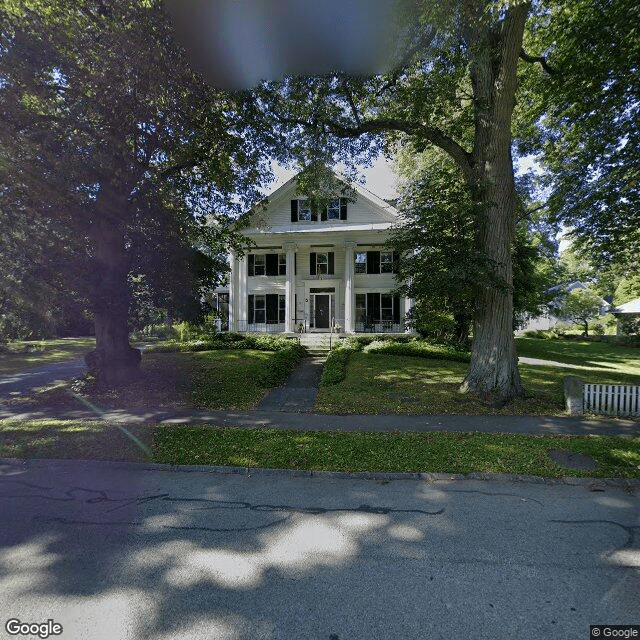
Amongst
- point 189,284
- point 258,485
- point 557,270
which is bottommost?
point 258,485

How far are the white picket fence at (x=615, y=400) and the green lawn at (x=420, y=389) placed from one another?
0.74 meters

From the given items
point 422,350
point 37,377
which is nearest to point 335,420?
point 422,350

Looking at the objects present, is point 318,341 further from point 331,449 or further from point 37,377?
point 331,449

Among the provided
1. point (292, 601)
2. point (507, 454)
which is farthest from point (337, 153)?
point (292, 601)

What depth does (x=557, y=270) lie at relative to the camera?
3425 centimetres

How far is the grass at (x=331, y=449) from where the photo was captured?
17.3 feet

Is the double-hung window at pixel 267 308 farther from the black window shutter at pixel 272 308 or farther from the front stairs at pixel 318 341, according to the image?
the front stairs at pixel 318 341

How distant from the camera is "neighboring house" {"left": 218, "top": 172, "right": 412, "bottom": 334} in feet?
75.5

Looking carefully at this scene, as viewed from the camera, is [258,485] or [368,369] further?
[368,369]

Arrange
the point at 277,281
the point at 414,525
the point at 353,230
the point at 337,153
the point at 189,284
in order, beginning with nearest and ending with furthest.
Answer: the point at 414,525, the point at 189,284, the point at 337,153, the point at 353,230, the point at 277,281

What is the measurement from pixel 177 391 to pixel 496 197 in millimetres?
9898

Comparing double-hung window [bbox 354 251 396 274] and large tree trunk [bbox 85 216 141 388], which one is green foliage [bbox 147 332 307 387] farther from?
double-hung window [bbox 354 251 396 274]

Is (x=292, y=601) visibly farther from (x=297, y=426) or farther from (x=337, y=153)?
(x=337, y=153)

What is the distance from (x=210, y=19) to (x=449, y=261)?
23.8 feet
